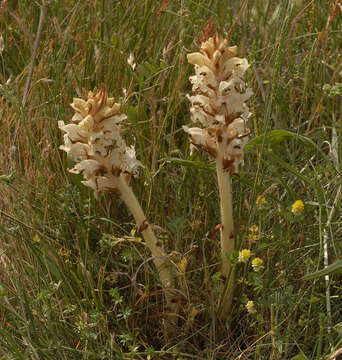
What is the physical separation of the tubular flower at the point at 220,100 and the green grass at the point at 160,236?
65mm

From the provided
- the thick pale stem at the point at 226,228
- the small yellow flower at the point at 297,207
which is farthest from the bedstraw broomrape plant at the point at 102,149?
the small yellow flower at the point at 297,207

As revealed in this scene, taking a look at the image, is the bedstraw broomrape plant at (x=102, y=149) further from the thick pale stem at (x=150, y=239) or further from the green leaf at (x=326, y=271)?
the green leaf at (x=326, y=271)

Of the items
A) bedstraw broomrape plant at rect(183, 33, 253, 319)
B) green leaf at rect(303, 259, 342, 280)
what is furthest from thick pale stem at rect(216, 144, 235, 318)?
green leaf at rect(303, 259, 342, 280)

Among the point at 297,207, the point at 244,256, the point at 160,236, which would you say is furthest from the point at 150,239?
the point at 297,207

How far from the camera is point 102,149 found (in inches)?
44.9

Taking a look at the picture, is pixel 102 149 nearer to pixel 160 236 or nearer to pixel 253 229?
pixel 160 236

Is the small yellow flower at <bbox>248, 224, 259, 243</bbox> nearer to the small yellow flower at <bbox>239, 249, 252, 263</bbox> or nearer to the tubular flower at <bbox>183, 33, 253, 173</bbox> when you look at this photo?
the small yellow flower at <bbox>239, 249, 252, 263</bbox>

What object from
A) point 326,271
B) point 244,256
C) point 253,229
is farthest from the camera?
point 253,229

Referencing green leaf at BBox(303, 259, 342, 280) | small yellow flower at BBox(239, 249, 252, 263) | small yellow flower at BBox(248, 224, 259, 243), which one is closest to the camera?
green leaf at BBox(303, 259, 342, 280)

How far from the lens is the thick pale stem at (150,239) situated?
1.23 metres

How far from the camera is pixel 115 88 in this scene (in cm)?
177

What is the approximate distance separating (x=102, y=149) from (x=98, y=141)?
0.07ft

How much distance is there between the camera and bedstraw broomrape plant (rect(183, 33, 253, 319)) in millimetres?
1124

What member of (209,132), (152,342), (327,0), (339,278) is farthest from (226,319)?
(327,0)
